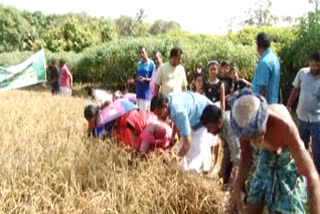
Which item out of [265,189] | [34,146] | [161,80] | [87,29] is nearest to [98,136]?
[34,146]

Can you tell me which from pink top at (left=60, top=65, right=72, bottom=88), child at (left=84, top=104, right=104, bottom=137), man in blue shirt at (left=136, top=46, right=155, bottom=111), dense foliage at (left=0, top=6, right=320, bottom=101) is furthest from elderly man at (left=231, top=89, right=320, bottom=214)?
pink top at (left=60, top=65, right=72, bottom=88)

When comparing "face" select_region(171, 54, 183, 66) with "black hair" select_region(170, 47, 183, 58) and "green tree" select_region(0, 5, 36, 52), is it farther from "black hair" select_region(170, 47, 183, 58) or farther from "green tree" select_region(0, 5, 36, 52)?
"green tree" select_region(0, 5, 36, 52)

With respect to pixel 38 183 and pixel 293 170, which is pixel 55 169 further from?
pixel 293 170

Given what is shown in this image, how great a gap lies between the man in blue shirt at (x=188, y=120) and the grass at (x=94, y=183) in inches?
12.1

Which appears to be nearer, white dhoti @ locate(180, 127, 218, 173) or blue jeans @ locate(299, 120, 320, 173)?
white dhoti @ locate(180, 127, 218, 173)

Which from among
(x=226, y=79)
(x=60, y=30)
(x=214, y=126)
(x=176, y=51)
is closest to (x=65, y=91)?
(x=226, y=79)

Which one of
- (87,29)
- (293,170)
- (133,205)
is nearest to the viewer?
(293,170)

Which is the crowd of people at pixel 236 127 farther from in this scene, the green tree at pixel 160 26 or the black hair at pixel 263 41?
the green tree at pixel 160 26

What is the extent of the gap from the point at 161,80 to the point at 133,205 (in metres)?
2.84

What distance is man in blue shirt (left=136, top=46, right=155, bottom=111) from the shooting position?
706 cm

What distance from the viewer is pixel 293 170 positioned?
2.81 meters

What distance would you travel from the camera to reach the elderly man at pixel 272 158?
7.55 feet

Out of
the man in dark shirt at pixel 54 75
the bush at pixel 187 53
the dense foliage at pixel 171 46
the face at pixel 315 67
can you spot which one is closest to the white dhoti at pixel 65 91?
the man in dark shirt at pixel 54 75

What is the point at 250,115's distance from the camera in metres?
2.28
